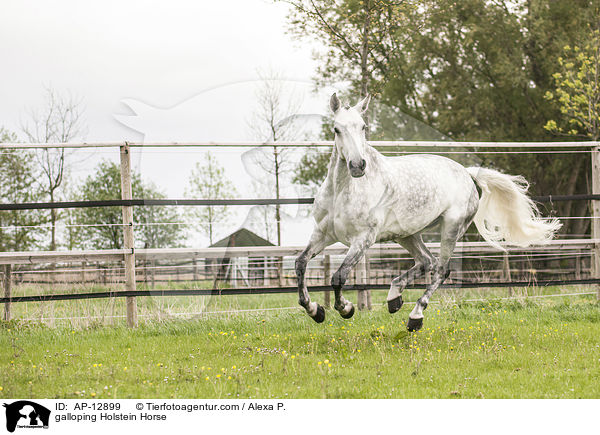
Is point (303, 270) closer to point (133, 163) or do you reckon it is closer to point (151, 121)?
point (151, 121)

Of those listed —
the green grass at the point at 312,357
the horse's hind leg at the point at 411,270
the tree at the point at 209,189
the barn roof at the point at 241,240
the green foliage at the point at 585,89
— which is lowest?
the green grass at the point at 312,357

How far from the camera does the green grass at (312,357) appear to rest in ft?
11.6

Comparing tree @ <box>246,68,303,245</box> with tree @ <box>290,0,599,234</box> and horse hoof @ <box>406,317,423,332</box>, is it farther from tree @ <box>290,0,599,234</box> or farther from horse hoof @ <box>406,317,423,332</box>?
tree @ <box>290,0,599,234</box>

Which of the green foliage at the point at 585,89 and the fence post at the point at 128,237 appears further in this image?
the green foliage at the point at 585,89

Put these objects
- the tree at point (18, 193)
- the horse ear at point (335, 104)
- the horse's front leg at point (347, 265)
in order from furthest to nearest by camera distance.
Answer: the tree at point (18, 193) < the horse's front leg at point (347, 265) < the horse ear at point (335, 104)

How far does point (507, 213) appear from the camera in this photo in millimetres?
5555

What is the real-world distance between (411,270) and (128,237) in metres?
3.20

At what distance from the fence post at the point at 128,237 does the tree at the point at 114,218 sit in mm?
162

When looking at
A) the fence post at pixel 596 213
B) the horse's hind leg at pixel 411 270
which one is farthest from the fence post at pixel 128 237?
the fence post at pixel 596 213

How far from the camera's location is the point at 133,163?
6.41 meters

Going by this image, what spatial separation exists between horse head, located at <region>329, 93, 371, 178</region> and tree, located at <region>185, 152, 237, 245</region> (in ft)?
4.79
